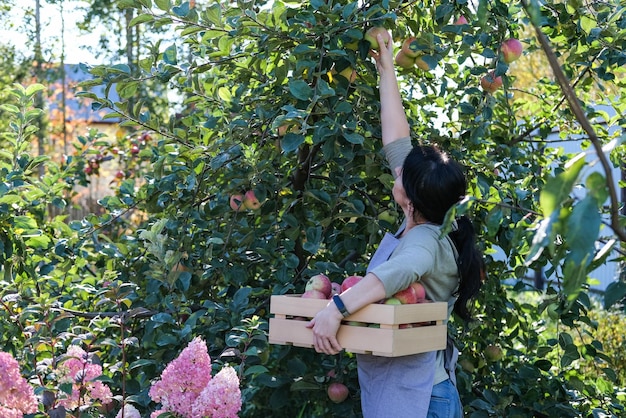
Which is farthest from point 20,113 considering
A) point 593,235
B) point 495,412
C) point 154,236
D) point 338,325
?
point 593,235

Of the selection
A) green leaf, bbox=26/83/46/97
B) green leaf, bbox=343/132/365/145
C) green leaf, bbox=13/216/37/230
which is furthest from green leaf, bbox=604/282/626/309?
green leaf, bbox=26/83/46/97

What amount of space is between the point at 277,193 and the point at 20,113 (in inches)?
43.3

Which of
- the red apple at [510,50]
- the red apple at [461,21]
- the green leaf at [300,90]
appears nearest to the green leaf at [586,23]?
the red apple at [510,50]

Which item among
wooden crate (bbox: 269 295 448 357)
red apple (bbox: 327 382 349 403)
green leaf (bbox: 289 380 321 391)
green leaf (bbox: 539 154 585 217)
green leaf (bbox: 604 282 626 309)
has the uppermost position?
green leaf (bbox: 539 154 585 217)

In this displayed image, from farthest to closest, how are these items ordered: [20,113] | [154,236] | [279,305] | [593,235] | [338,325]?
1. [20,113]
2. [154,236]
3. [279,305]
4. [338,325]
5. [593,235]

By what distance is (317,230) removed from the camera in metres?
2.49

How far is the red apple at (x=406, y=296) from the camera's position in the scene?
Result: 73.4 inches

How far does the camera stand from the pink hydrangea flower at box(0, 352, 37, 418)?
172 cm

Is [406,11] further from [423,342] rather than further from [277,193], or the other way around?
[423,342]

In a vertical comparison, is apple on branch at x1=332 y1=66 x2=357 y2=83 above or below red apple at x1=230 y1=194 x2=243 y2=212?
above

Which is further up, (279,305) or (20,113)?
(20,113)

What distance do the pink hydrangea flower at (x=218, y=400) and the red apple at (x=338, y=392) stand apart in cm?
91

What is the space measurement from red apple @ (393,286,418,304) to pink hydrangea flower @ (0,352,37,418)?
2.84ft

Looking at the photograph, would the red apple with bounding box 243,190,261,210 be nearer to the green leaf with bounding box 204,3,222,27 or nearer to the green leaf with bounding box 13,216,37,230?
the green leaf with bounding box 204,3,222,27
